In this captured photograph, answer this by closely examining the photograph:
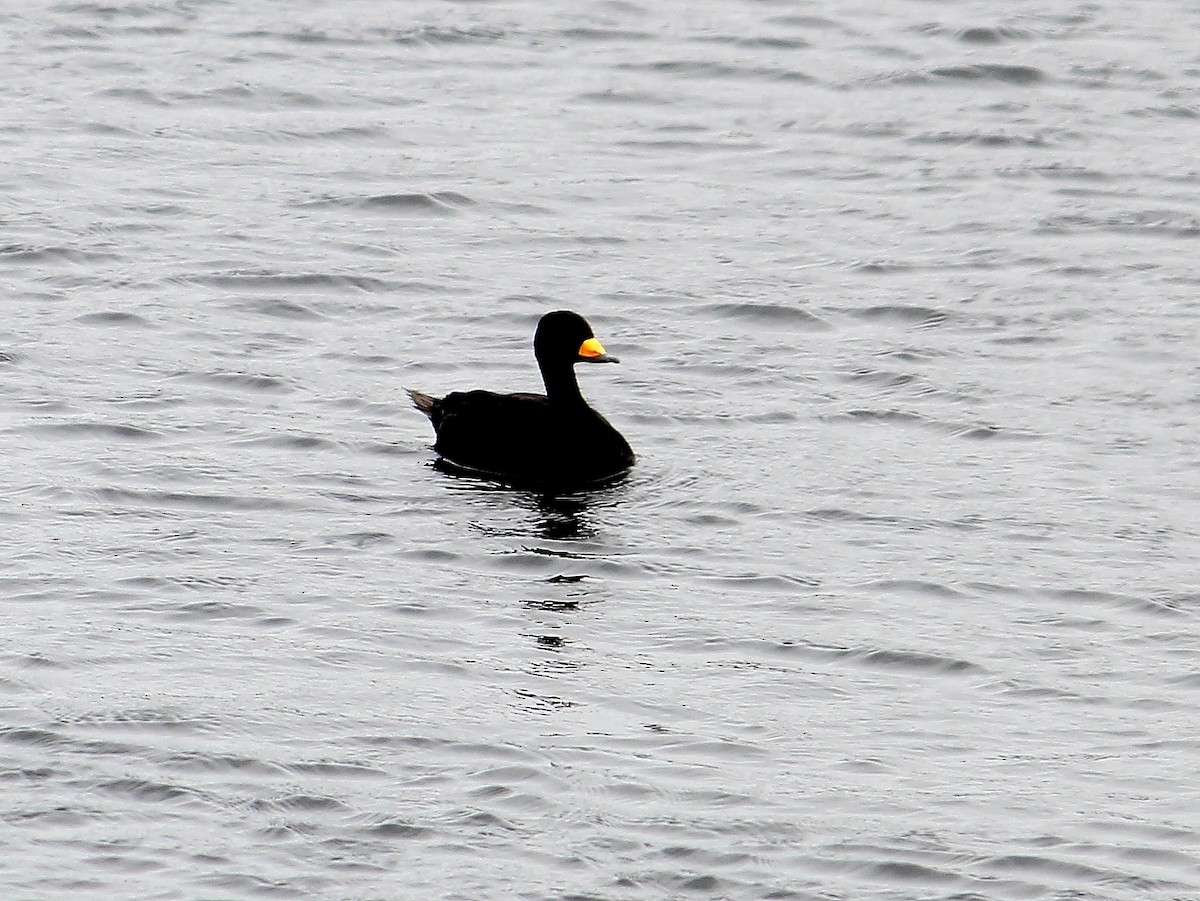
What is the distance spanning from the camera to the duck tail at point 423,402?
13.6 m

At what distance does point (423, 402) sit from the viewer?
13734 millimetres

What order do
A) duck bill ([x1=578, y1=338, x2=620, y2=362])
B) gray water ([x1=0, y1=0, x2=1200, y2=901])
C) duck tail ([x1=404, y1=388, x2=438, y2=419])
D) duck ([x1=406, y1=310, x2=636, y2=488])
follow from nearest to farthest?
gray water ([x1=0, y1=0, x2=1200, y2=901])
duck ([x1=406, y1=310, x2=636, y2=488])
duck bill ([x1=578, y1=338, x2=620, y2=362])
duck tail ([x1=404, y1=388, x2=438, y2=419])

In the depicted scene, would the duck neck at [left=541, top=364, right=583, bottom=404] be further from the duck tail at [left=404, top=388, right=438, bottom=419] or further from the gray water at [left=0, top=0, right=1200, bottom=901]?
the duck tail at [left=404, top=388, right=438, bottom=419]

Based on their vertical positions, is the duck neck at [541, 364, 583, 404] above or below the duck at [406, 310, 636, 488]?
above

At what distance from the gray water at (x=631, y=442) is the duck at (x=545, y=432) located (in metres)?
0.22

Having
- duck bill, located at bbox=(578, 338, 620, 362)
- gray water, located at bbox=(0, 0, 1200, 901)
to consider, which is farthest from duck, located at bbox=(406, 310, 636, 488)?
gray water, located at bbox=(0, 0, 1200, 901)

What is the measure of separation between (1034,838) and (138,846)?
10.1 feet

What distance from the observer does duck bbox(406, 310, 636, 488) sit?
13016 mm

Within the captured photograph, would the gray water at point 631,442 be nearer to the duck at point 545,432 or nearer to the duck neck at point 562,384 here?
the duck at point 545,432

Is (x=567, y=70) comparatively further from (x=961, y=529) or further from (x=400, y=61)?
(x=961, y=529)

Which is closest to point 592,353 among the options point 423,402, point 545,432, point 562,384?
point 562,384

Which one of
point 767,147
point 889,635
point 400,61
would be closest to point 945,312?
point 767,147

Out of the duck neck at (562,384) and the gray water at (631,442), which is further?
the duck neck at (562,384)

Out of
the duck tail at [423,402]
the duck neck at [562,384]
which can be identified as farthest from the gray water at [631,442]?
the duck neck at [562,384]
